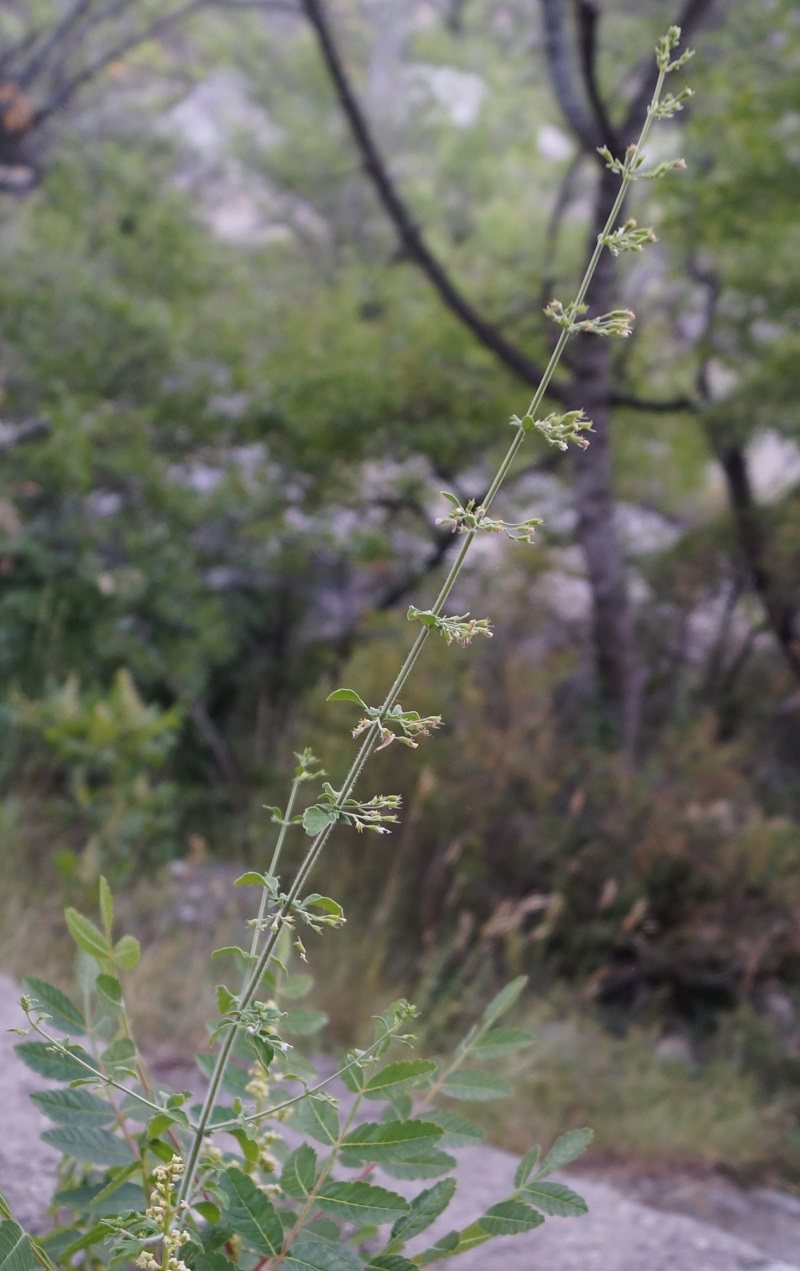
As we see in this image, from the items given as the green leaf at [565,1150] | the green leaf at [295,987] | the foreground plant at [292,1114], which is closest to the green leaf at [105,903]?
the foreground plant at [292,1114]

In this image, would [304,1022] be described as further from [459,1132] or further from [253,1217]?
[253,1217]

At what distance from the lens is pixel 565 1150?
4.31 feet

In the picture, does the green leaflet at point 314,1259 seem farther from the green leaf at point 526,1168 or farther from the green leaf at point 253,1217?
the green leaf at point 526,1168

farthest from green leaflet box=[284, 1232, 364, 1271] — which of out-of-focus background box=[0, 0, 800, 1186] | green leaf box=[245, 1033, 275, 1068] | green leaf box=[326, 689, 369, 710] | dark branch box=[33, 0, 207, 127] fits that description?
dark branch box=[33, 0, 207, 127]

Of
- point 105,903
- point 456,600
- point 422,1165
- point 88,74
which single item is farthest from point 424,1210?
point 88,74

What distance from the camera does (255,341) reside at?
7309 millimetres

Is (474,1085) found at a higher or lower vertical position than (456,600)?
higher

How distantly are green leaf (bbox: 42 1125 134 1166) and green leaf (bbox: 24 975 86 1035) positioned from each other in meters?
0.12

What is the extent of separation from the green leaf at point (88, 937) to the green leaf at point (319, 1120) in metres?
0.33

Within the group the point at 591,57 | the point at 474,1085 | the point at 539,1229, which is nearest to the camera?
the point at 474,1085

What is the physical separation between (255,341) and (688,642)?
3541mm

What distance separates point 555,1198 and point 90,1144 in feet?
1.84

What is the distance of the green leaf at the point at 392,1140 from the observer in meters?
1.20

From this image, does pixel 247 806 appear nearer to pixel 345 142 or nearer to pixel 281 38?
pixel 345 142
